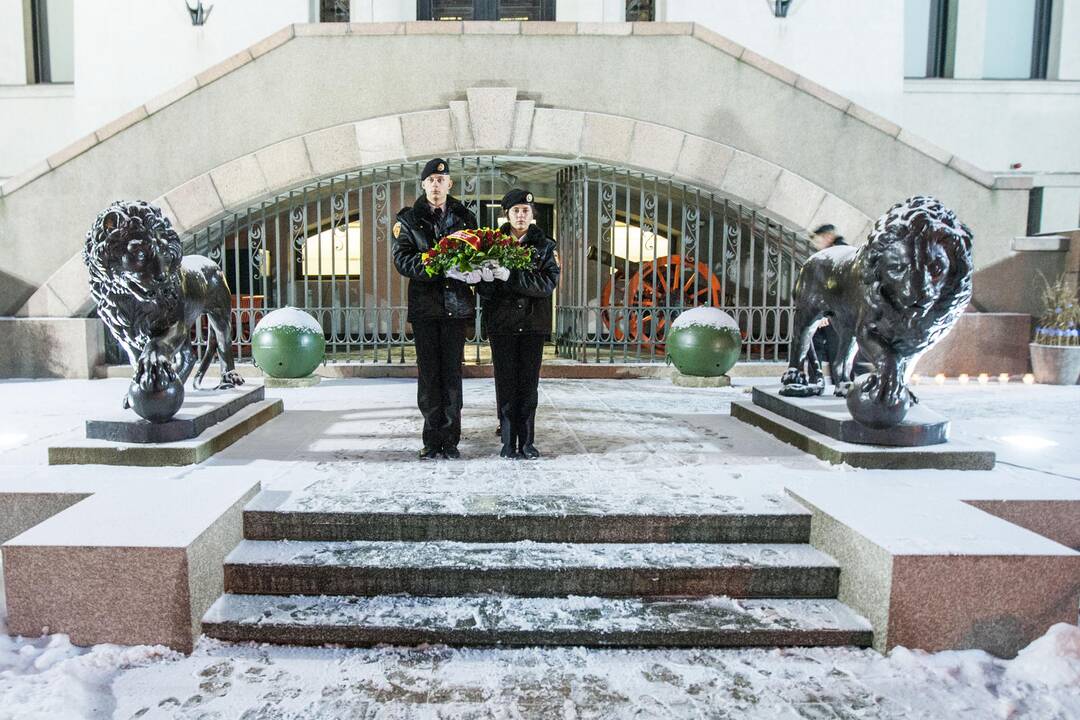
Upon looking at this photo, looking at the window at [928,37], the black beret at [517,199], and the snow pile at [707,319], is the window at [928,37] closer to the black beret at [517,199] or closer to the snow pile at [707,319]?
the snow pile at [707,319]

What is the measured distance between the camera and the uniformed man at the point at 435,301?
509 centimetres

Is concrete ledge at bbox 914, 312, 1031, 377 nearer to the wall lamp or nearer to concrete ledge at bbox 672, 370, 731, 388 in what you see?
concrete ledge at bbox 672, 370, 731, 388

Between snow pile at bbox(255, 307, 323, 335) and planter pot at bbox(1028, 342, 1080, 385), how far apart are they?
9760mm

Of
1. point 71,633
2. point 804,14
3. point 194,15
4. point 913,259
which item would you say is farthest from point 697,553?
point 194,15

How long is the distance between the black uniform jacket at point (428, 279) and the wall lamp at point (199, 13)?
11.3 meters

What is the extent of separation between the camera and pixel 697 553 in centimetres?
394

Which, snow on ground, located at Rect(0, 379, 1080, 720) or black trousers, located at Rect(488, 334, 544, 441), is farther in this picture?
black trousers, located at Rect(488, 334, 544, 441)

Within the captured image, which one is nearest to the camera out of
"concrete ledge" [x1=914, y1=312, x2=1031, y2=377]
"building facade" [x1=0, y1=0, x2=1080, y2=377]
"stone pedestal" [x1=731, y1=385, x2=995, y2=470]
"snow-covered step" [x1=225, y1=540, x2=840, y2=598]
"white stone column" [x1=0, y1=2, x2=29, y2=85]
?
"snow-covered step" [x1=225, y1=540, x2=840, y2=598]

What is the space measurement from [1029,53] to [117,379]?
1754 centimetres

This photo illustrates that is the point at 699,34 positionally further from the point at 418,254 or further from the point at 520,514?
the point at 520,514

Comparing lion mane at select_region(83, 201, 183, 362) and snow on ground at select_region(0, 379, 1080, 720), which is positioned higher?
lion mane at select_region(83, 201, 183, 362)

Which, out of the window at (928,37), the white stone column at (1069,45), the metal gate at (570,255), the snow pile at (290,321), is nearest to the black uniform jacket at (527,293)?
the metal gate at (570,255)

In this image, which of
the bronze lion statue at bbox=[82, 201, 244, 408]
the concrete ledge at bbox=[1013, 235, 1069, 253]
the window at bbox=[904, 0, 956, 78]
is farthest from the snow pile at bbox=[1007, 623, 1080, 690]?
the window at bbox=[904, 0, 956, 78]

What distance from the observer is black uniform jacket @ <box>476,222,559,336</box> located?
16.5 ft
